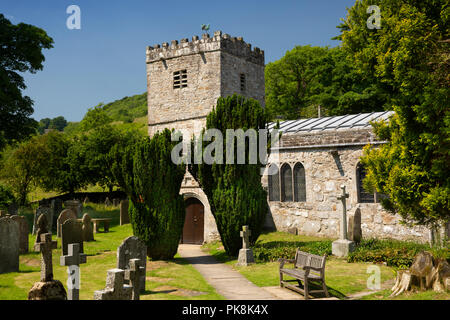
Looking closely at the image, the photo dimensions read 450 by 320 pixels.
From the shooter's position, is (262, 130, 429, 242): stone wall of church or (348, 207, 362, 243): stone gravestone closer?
(348, 207, 362, 243): stone gravestone

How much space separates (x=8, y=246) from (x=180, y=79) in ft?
43.1

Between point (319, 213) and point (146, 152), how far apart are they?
851 cm

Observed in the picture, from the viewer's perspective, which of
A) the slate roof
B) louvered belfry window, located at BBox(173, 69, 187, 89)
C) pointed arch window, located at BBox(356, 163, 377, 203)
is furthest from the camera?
louvered belfry window, located at BBox(173, 69, 187, 89)

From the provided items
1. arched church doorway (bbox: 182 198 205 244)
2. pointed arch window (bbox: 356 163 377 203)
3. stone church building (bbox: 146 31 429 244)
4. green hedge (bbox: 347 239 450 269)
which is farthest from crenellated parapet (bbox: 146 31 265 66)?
green hedge (bbox: 347 239 450 269)

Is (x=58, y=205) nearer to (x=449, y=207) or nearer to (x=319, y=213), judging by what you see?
(x=319, y=213)

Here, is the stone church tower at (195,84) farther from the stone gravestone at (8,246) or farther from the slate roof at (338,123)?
the stone gravestone at (8,246)

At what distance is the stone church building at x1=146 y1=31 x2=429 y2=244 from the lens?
16.7 meters

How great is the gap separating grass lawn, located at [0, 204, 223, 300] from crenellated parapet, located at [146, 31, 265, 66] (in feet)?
36.8

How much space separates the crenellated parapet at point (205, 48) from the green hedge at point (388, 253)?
41.4 feet

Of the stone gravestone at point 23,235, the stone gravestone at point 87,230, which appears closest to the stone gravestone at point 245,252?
the stone gravestone at point 23,235

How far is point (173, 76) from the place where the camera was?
22047 millimetres

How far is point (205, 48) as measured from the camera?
69.4ft

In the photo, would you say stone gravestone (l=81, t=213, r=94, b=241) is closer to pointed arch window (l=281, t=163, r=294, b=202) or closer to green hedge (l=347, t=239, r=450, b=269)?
pointed arch window (l=281, t=163, r=294, b=202)

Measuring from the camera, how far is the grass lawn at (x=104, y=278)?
9.07 m
